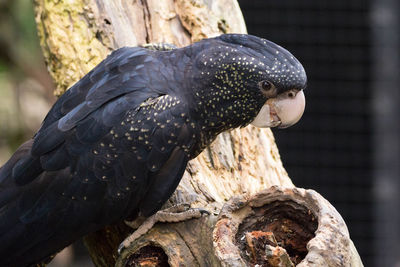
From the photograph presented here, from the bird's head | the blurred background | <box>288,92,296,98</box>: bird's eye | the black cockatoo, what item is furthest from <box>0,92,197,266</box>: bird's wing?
the blurred background

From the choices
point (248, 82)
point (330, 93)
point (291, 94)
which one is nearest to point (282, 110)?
point (291, 94)

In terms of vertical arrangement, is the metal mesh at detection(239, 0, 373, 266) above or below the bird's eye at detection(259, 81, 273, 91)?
below

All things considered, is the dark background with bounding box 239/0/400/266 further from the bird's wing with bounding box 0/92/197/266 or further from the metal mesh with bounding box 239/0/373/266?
the bird's wing with bounding box 0/92/197/266

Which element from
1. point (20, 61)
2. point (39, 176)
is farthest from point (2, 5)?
point (39, 176)

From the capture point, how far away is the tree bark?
7.36 feet

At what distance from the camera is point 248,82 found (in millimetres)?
2652

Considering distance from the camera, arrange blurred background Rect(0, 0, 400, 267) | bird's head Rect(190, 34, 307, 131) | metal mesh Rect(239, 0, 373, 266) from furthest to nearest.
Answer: metal mesh Rect(239, 0, 373, 266) < blurred background Rect(0, 0, 400, 267) < bird's head Rect(190, 34, 307, 131)

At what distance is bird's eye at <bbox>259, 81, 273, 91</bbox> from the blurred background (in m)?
2.88

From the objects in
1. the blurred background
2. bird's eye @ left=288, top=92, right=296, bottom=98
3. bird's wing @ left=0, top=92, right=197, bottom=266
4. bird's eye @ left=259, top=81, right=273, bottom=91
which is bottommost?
the blurred background

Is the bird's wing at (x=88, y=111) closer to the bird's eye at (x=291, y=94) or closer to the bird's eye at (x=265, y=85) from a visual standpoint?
the bird's eye at (x=265, y=85)

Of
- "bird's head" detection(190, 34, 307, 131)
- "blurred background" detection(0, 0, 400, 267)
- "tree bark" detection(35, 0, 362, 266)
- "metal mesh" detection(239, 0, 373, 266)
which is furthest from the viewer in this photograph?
"metal mesh" detection(239, 0, 373, 266)

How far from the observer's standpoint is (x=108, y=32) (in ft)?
10.6

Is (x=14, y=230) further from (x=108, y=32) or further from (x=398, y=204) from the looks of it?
(x=398, y=204)

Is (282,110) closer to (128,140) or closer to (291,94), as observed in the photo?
(291,94)
